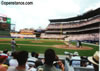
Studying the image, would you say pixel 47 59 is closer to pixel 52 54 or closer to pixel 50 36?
pixel 52 54

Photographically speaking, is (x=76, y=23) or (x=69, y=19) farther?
(x=69, y=19)

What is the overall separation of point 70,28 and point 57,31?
28.6ft

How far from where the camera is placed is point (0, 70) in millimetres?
2693

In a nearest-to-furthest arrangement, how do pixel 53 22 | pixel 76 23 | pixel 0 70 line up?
1. pixel 0 70
2. pixel 76 23
3. pixel 53 22

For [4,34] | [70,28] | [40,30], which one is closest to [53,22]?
[40,30]

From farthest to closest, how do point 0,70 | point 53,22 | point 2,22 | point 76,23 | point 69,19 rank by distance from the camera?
point 53,22 → point 69,19 → point 76,23 → point 2,22 → point 0,70

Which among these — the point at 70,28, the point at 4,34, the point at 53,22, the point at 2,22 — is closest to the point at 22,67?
the point at 2,22

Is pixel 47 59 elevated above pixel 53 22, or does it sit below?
below

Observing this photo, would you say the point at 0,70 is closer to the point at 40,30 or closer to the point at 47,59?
the point at 47,59

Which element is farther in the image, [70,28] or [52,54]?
[70,28]

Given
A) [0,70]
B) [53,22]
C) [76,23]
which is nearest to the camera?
[0,70]

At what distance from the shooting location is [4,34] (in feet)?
180

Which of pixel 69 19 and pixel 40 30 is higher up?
pixel 69 19

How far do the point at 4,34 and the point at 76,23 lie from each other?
34.4m
